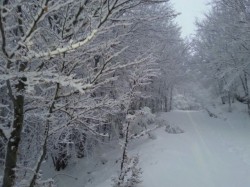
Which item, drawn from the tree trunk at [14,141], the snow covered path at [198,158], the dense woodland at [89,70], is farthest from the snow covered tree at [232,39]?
the tree trunk at [14,141]

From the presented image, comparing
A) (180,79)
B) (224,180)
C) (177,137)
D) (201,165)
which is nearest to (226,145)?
(177,137)

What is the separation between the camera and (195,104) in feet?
144

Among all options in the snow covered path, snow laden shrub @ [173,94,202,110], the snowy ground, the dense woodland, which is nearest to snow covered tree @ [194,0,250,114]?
the dense woodland

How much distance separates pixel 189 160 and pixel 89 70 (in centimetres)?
822

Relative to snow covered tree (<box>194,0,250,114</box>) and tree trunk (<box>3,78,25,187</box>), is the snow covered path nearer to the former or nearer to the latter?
snow covered tree (<box>194,0,250,114</box>)

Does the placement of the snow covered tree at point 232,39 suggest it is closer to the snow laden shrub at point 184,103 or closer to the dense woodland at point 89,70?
the dense woodland at point 89,70

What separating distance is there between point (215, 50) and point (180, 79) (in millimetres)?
10052

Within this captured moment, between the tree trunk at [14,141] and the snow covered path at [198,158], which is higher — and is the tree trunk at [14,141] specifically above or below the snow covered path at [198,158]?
above

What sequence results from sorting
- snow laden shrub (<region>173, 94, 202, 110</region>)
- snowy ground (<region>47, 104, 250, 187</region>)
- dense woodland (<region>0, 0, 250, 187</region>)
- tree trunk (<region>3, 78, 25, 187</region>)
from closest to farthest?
dense woodland (<region>0, 0, 250, 187</region>)
tree trunk (<region>3, 78, 25, 187</region>)
snowy ground (<region>47, 104, 250, 187</region>)
snow laden shrub (<region>173, 94, 202, 110</region>)

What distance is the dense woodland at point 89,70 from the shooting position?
3.19 metres

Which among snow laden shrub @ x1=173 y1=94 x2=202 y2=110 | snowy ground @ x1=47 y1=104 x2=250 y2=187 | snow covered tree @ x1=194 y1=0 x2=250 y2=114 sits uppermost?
snow covered tree @ x1=194 y1=0 x2=250 y2=114

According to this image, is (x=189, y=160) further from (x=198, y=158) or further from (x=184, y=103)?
(x=184, y=103)

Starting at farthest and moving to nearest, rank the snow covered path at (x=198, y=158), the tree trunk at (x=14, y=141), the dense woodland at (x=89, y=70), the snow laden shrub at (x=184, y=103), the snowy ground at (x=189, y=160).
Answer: the snow laden shrub at (x=184, y=103) → the snowy ground at (x=189, y=160) → the snow covered path at (x=198, y=158) → the tree trunk at (x=14, y=141) → the dense woodland at (x=89, y=70)

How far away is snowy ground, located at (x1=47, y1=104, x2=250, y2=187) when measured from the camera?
385 inches
